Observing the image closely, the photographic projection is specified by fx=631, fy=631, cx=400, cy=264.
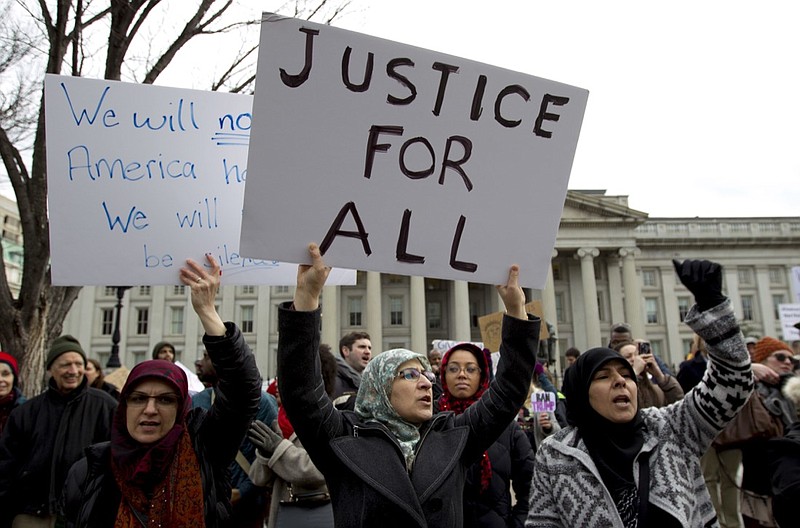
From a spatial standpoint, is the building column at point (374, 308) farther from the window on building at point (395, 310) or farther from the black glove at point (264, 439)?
the black glove at point (264, 439)

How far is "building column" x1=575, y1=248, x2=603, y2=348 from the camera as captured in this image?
172 feet

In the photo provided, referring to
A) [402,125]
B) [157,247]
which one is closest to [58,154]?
[157,247]

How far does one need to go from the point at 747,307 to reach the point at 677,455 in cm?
6303

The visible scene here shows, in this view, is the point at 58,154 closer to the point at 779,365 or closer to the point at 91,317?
the point at 779,365

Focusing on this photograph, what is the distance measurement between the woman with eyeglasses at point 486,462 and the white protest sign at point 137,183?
4.60ft

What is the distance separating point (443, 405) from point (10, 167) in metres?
6.39

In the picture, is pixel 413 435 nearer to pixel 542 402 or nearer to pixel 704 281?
pixel 704 281

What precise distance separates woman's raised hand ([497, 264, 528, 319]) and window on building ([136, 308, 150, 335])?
5499 centimetres

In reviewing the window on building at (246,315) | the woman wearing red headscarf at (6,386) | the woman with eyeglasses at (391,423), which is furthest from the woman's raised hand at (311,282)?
the window on building at (246,315)

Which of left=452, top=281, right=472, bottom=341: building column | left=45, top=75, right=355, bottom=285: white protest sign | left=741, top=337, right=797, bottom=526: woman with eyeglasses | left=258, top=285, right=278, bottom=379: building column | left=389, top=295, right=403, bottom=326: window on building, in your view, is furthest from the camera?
left=389, top=295, right=403, bottom=326: window on building

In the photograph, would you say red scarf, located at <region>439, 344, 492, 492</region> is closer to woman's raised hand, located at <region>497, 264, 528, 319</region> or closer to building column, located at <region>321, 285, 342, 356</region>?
woman's raised hand, located at <region>497, 264, 528, 319</region>

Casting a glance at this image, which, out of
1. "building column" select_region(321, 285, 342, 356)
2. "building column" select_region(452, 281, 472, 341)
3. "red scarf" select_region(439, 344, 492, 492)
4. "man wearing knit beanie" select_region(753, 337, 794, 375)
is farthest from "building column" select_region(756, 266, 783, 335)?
"red scarf" select_region(439, 344, 492, 492)

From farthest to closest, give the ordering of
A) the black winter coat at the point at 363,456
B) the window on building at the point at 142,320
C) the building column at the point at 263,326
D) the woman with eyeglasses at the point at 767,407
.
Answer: the window on building at the point at 142,320, the building column at the point at 263,326, the woman with eyeglasses at the point at 767,407, the black winter coat at the point at 363,456

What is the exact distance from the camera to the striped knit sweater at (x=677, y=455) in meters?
2.43
